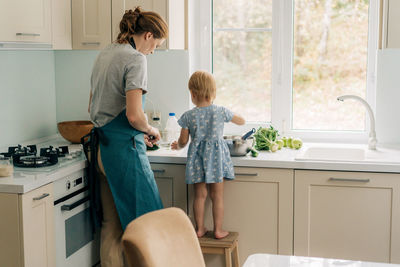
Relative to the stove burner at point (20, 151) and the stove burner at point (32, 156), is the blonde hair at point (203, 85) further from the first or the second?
the stove burner at point (20, 151)

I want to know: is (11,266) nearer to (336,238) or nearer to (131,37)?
(131,37)

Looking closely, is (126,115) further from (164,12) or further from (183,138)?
(164,12)

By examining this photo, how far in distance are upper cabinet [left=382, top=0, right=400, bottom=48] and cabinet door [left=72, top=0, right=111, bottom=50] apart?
1.53 metres

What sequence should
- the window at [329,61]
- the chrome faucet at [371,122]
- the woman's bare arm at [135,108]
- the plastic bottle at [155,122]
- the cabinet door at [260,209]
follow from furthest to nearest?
the plastic bottle at [155,122]
the window at [329,61]
the chrome faucet at [371,122]
the cabinet door at [260,209]
the woman's bare arm at [135,108]

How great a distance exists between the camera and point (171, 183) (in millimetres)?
3088

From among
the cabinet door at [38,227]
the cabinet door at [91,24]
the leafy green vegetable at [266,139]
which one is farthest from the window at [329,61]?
the cabinet door at [38,227]

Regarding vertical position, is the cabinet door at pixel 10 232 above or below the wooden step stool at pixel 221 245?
above

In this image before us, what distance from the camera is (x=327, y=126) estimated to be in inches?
138

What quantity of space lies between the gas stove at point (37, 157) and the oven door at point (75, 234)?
0.62 ft

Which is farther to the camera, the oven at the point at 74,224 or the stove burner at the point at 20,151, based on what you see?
the stove burner at the point at 20,151

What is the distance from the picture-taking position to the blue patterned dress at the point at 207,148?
2840mm

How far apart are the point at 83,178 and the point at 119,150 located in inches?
10.4

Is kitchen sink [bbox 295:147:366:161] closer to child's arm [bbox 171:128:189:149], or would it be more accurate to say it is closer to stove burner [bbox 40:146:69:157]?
child's arm [bbox 171:128:189:149]

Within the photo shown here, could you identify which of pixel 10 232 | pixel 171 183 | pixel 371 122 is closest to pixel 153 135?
pixel 171 183
